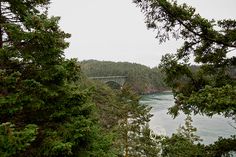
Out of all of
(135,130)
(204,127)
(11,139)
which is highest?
(11,139)

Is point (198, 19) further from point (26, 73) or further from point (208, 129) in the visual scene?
point (208, 129)

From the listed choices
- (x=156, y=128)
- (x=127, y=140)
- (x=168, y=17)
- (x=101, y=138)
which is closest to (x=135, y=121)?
(x=127, y=140)

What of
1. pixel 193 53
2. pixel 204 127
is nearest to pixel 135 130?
pixel 193 53

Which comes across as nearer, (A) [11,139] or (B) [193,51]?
(A) [11,139]

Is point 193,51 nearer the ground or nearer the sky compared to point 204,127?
nearer the sky

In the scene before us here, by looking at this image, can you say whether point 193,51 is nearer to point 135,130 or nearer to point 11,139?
point 11,139

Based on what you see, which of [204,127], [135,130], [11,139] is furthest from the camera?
Answer: [204,127]

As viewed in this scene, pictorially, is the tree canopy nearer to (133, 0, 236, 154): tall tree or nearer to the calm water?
(133, 0, 236, 154): tall tree

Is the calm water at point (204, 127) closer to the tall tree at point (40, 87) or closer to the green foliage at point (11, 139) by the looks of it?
the tall tree at point (40, 87)


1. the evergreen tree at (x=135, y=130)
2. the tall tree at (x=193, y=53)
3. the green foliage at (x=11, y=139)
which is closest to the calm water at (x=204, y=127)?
the evergreen tree at (x=135, y=130)

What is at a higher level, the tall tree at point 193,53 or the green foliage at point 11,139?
the tall tree at point 193,53

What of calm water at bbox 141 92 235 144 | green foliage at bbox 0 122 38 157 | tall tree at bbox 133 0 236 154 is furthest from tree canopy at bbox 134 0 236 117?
calm water at bbox 141 92 235 144

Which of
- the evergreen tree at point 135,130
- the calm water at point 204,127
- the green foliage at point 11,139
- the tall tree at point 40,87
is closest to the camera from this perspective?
the green foliage at point 11,139

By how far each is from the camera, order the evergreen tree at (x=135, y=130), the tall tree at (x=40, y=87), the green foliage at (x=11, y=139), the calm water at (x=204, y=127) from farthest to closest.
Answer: the calm water at (x=204, y=127)
the evergreen tree at (x=135, y=130)
the tall tree at (x=40, y=87)
the green foliage at (x=11, y=139)
